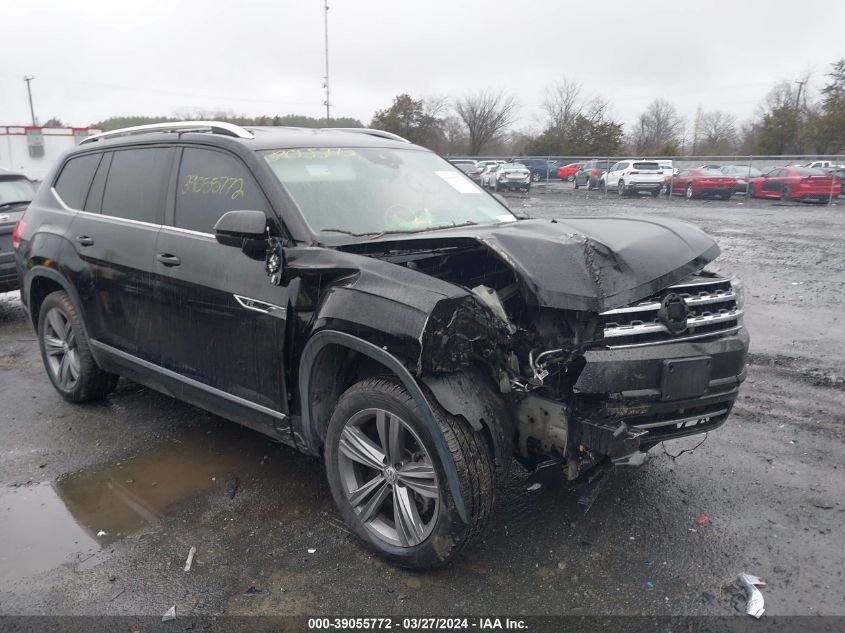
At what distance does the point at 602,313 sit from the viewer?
9.30ft

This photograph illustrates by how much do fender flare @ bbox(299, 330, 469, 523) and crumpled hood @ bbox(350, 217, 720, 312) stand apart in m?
0.55

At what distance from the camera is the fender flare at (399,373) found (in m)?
2.71

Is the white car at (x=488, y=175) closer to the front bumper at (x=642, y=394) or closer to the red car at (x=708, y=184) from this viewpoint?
the red car at (x=708, y=184)

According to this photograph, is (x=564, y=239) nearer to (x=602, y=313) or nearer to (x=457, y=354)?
(x=602, y=313)

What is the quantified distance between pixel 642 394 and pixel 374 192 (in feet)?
6.18

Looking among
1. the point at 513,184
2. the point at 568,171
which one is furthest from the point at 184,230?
the point at 568,171

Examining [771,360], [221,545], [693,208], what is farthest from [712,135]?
[221,545]

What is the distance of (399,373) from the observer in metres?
2.79

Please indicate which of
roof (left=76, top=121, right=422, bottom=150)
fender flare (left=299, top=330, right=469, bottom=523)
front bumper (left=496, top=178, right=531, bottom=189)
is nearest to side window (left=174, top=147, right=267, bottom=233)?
roof (left=76, top=121, right=422, bottom=150)

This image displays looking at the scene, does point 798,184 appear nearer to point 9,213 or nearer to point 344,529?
point 9,213

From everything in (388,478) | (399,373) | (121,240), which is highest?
(121,240)

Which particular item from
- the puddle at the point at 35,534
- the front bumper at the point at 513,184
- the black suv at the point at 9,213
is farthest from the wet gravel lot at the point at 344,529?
the front bumper at the point at 513,184

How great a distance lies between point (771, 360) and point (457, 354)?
14.6 ft

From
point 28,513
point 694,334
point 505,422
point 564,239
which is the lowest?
point 28,513
